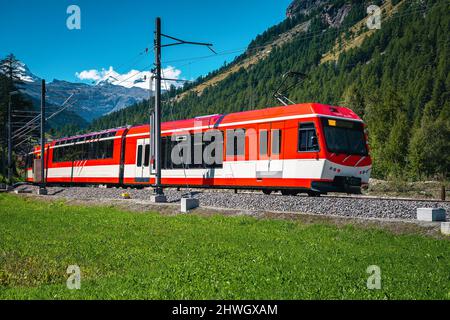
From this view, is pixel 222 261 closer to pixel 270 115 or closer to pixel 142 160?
pixel 270 115

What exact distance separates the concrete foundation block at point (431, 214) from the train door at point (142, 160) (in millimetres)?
20312

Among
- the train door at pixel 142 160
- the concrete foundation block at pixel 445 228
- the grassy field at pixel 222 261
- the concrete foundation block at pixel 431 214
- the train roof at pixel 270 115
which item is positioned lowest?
the grassy field at pixel 222 261

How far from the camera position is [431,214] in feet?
44.4

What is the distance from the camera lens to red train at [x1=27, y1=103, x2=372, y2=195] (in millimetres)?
20859

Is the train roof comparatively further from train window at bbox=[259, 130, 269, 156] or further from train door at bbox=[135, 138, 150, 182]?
train door at bbox=[135, 138, 150, 182]

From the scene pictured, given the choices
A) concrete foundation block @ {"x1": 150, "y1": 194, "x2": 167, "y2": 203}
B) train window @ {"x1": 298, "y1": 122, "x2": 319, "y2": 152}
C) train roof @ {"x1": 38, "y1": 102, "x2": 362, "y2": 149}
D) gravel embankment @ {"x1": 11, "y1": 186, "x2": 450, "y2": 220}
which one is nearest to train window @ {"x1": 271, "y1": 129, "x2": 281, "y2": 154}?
train roof @ {"x1": 38, "y1": 102, "x2": 362, "y2": 149}

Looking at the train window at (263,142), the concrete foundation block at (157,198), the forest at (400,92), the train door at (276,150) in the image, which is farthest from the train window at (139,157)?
the forest at (400,92)

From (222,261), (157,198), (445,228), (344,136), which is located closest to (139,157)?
(157,198)

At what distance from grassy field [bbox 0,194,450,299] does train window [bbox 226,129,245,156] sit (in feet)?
28.8

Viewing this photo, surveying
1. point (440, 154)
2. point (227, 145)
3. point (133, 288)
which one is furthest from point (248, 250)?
point (440, 154)

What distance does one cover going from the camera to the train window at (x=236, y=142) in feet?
80.0

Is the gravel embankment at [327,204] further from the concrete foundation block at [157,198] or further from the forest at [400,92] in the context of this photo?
the forest at [400,92]
